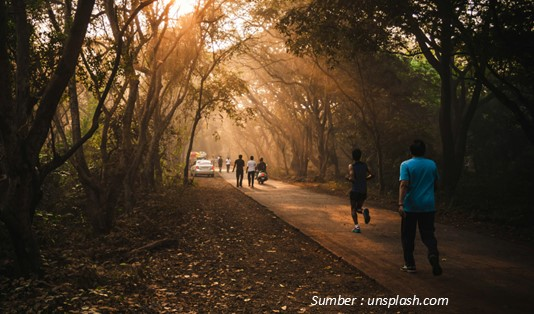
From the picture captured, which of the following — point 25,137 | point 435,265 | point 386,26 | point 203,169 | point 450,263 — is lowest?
point 450,263

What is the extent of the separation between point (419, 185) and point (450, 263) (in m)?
1.67

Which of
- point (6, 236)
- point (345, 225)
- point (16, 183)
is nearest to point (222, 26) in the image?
point (345, 225)

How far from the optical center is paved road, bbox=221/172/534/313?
5145 millimetres

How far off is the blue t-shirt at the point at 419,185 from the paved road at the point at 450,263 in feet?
3.26

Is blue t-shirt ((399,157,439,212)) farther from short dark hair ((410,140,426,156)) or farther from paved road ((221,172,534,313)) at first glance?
paved road ((221,172,534,313))

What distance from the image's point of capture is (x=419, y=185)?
20.3 ft

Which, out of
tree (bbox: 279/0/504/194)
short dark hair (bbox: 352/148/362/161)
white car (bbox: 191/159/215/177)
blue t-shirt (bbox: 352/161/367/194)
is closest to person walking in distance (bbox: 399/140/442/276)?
short dark hair (bbox: 352/148/362/161)

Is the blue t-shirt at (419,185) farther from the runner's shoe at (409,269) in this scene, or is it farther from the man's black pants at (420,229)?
the runner's shoe at (409,269)

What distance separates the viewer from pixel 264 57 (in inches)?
1216

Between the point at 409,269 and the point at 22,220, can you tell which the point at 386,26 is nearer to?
the point at 409,269

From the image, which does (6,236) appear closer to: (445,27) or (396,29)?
(445,27)

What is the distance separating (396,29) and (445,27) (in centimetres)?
286

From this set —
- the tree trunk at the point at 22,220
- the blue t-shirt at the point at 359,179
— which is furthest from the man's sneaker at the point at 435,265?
the tree trunk at the point at 22,220

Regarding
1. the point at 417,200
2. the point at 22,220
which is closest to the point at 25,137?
the point at 22,220
